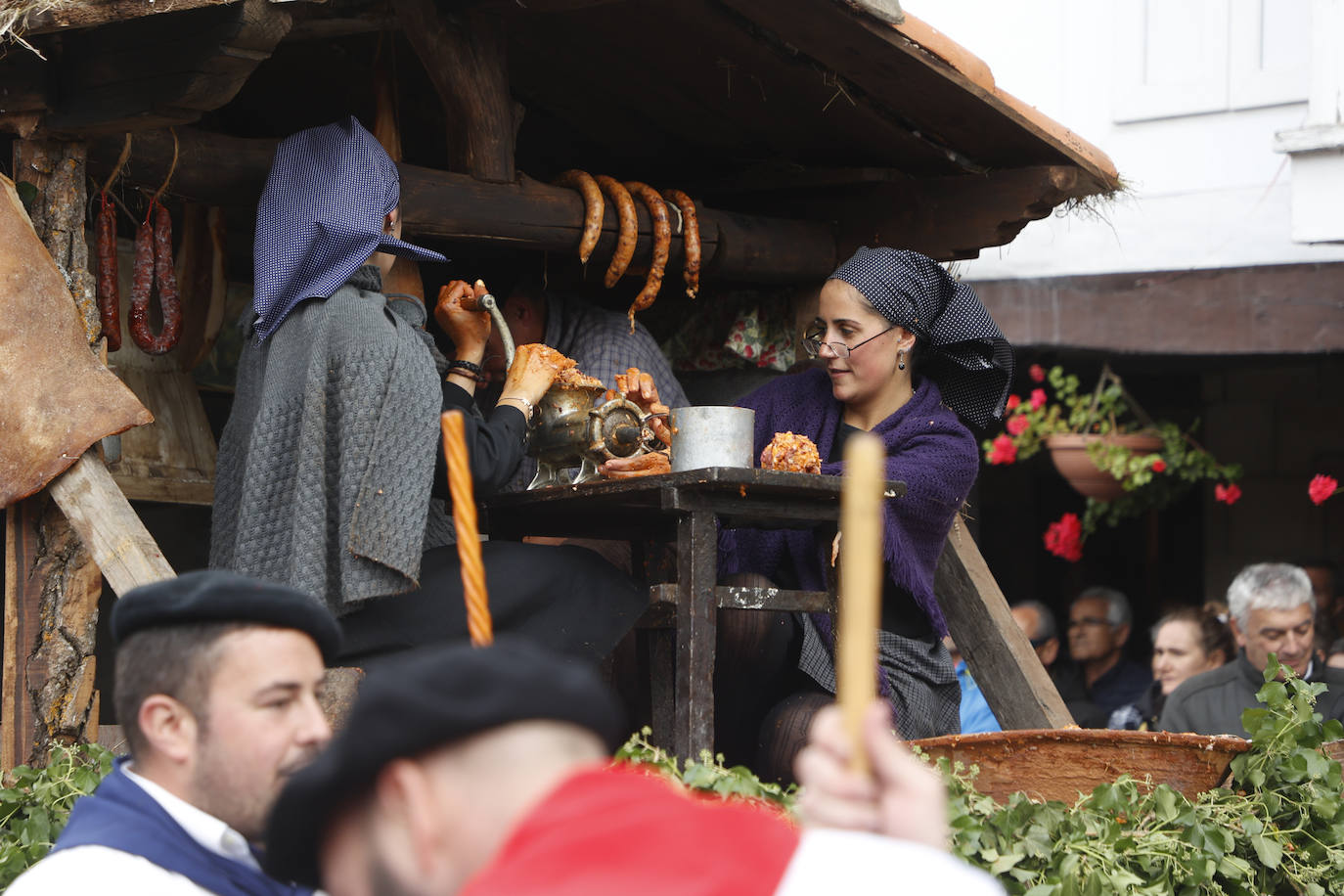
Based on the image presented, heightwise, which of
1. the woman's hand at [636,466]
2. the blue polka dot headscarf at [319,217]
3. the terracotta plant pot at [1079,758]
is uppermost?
the blue polka dot headscarf at [319,217]

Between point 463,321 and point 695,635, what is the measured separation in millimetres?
940

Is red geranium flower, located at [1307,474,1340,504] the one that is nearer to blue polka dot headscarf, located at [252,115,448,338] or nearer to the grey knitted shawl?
blue polka dot headscarf, located at [252,115,448,338]


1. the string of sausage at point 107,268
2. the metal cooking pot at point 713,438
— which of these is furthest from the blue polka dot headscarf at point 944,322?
the string of sausage at point 107,268

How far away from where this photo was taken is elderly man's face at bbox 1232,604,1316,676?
5574mm

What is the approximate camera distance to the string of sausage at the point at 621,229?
443 centimetres

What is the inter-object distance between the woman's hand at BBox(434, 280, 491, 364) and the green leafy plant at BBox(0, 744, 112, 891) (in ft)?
3.95

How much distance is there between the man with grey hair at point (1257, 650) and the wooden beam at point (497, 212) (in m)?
2.05

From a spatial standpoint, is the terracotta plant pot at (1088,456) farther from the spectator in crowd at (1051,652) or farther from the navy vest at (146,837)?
the navy vest at (146,837)

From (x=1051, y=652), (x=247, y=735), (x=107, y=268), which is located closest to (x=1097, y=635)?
(x=1051, y=652)

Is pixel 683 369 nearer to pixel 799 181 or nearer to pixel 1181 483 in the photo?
pixel 799 181

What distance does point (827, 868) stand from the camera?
1.18 metres

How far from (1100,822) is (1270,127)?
15.4ft

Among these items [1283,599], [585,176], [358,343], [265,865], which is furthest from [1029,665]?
[265,865]

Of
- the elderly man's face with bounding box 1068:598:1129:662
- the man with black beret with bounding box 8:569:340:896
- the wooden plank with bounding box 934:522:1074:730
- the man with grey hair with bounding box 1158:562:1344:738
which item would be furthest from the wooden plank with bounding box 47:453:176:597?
the elderly man's face with bounding box 1068:598:1129:662
